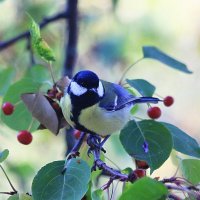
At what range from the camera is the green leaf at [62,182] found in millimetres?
1271

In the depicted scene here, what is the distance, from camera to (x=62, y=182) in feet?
4.36

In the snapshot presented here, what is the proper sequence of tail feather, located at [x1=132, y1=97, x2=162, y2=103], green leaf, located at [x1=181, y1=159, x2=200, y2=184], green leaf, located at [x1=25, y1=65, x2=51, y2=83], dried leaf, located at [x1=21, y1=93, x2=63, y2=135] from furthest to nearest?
green leaf, located at [x1=25, y1=65, x2=51, y2=83] → tail feather, located at [x1=132, y1=97, x2=162, y2=103] → dried leaf, located at [x1=21, y1=93, x2=63, y2=135] → green leaf, located at [x1=181, y1=159, x2=200, y2=184]

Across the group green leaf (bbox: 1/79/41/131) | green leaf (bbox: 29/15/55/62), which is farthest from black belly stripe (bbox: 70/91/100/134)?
green leaf (bbox: 29/15/55/62)

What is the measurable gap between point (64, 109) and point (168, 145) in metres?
0.35

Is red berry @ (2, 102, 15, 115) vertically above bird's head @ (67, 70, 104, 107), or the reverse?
bird's head @ (67, 70, 104, 107)

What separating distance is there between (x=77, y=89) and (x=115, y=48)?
141cm

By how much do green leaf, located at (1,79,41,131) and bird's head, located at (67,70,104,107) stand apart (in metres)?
0.11

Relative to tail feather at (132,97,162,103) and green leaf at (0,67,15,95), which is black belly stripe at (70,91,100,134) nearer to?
tail feather at (132,97,162,103)

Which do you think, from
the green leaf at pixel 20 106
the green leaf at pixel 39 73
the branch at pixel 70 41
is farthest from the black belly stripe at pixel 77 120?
the branch at pixel 70 41

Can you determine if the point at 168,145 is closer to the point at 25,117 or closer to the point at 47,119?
the point at 47,119

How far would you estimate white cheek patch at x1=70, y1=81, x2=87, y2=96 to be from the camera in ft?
5.59

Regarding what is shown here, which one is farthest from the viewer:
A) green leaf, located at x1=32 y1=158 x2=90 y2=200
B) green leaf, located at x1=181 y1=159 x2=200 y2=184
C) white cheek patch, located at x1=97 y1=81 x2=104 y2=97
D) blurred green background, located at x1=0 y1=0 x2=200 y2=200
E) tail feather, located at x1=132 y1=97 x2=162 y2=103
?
Result: blurred green background, located at x1=0 y1=0 x2=200 y2=200

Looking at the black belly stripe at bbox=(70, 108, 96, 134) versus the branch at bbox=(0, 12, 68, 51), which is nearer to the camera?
the black belly stripe at bbox=(70, 108, 96, 134)

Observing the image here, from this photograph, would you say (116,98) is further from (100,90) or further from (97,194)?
(97,194)
